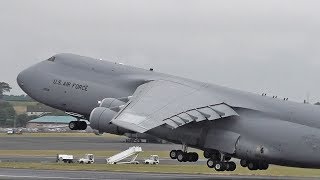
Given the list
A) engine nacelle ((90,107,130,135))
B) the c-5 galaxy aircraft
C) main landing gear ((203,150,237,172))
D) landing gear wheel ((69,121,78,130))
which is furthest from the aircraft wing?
landing gear wheel ((69,121,78,130))

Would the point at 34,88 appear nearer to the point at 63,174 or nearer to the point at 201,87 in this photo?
the point at 63,174

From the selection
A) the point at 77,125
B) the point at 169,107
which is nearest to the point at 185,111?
the point at 169,107

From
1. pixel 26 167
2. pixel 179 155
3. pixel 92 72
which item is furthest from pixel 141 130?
pixel 26 167

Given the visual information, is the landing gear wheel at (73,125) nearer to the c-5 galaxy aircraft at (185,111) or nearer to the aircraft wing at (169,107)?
the c-5 galaxy aircraft at (185,111)

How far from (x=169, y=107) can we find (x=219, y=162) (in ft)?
18.4

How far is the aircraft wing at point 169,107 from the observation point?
43531 millimetres

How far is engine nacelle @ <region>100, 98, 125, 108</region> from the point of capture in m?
49.1

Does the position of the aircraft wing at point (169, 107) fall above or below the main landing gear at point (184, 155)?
above

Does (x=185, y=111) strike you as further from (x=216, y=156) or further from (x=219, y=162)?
(x=216, y=156)

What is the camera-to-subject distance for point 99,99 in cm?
5181

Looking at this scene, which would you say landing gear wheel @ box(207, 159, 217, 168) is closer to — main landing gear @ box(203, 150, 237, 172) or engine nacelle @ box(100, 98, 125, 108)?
main landing gear @ box(203, 150, 237, 172)

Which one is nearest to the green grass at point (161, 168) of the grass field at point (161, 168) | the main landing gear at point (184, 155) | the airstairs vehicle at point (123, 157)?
the grass field at point (161, 168)

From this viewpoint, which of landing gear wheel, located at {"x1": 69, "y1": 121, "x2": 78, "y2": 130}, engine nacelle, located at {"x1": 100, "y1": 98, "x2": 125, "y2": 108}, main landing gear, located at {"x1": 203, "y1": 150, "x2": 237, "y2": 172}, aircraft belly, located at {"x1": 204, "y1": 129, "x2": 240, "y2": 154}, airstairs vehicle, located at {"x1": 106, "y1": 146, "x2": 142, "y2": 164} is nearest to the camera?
aircraft belly, located at {"x1": 204, "y1": 129, "x2": 240, "y2": 154}

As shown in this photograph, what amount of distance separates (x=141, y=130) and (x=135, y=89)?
9677 mm
